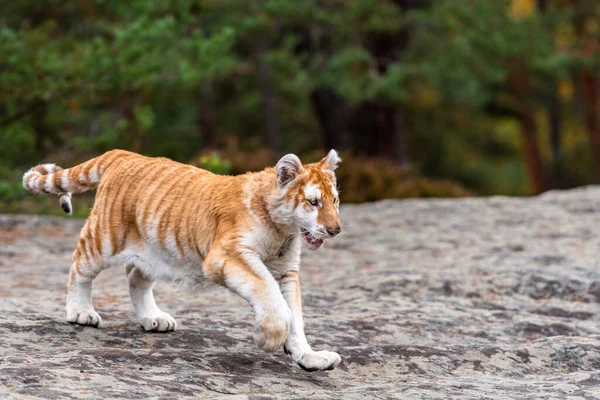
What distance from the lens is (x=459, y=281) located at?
7379 mm

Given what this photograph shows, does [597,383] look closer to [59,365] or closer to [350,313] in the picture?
[350,313]

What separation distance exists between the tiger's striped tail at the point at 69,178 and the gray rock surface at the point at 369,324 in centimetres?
76

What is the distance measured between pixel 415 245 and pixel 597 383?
15.2ft

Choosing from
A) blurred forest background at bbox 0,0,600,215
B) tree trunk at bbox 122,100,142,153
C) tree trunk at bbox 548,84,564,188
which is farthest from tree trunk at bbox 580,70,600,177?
tree trunk at bbox 122,100,142,153

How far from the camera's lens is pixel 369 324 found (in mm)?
5879

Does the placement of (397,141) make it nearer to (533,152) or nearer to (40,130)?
(40,130)

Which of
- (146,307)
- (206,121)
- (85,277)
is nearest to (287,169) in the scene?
(146,307)

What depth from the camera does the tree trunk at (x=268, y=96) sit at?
21.5m

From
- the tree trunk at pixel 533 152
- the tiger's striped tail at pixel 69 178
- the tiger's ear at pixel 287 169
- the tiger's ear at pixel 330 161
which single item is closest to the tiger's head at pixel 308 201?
the tiger's ear at pixel 287 169

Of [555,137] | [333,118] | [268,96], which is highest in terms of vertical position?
[268,96]

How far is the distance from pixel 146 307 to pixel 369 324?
146 centimetres

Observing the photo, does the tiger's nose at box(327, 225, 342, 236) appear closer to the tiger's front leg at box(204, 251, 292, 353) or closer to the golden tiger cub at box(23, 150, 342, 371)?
the golden tiger cub at box(23, 150, 342, 371)

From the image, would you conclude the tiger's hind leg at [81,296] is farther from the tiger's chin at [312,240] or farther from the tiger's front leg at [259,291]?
the tiger's chin at [312,240]

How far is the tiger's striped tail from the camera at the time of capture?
18.7 feet
